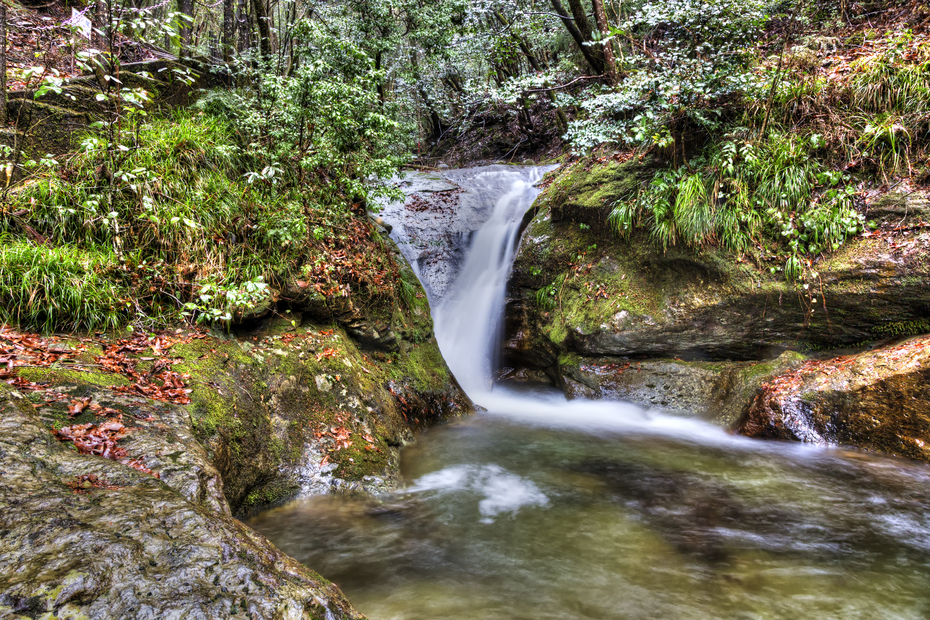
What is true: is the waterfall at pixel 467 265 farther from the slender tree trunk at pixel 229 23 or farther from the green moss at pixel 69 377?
the slender tree trunk at pixel 229 23

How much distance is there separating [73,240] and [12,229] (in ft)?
1.54

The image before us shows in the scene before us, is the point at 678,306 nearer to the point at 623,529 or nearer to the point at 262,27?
the point at 623,529

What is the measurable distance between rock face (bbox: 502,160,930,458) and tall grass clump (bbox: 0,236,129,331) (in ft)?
20.3

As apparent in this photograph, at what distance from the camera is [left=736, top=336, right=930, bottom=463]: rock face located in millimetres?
4906

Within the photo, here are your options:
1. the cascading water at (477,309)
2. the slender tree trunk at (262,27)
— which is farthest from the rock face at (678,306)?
the slender tree trunk at (262,27)

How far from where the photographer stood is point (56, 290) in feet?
12.8

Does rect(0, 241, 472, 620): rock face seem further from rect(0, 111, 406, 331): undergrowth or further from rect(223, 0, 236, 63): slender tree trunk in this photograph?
rect(223, 0, 236, 63): slender tree trunk

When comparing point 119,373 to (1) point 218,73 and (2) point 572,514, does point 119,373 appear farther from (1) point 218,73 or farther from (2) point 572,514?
(1) point 218,73

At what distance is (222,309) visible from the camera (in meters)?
4.55

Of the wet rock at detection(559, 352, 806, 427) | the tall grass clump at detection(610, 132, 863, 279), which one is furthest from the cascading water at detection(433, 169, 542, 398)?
the tall grass clump at detection(610, 132, 863, 279)

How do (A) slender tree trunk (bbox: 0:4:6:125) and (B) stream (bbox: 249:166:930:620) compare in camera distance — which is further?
(A) slender tree trunk (bbox: 0:4:6:125)

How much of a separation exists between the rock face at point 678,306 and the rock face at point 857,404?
0.77 ft

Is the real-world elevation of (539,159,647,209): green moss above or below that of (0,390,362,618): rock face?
above

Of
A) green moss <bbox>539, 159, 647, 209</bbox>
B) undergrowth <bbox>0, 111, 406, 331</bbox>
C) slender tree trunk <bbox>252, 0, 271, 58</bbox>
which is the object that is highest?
slender tree trunk <bbox>252, 0, 271, 58</bbox>
